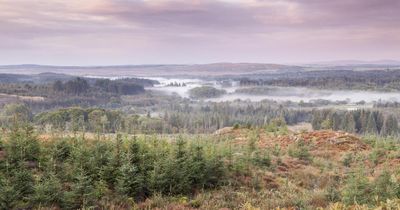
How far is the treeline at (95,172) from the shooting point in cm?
1265

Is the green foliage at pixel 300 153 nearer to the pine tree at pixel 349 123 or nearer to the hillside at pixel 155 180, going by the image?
the hillside at pixel 155 180

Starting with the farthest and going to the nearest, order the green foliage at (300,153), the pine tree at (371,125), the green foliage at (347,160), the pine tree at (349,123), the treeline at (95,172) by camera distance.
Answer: the pine tree at (371,125) < the pine tree at (349,123) < the green foliage at (300,153) < the green foliage at (347,160) < the treeline at (95,172)

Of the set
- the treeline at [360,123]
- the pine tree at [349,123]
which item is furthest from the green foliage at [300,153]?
the pine tree at [349,123]

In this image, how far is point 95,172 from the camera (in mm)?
15273

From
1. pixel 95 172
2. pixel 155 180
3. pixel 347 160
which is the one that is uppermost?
pixel 95 172

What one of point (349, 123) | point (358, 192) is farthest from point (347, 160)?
point (349, 123)

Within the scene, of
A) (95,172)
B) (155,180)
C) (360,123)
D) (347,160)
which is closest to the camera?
(155,180)

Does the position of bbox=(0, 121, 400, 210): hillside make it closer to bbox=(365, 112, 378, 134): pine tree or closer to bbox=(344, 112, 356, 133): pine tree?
bbox=(344, 112, 356, 133): pine tree

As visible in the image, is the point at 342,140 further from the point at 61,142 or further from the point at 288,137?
the point at 61,142

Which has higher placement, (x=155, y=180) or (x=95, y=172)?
(x=95, y=172)

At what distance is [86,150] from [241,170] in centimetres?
878

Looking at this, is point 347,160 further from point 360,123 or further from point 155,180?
point 360,123

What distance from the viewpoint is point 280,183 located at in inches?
797

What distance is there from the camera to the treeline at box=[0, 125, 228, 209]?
12648 millimetres
